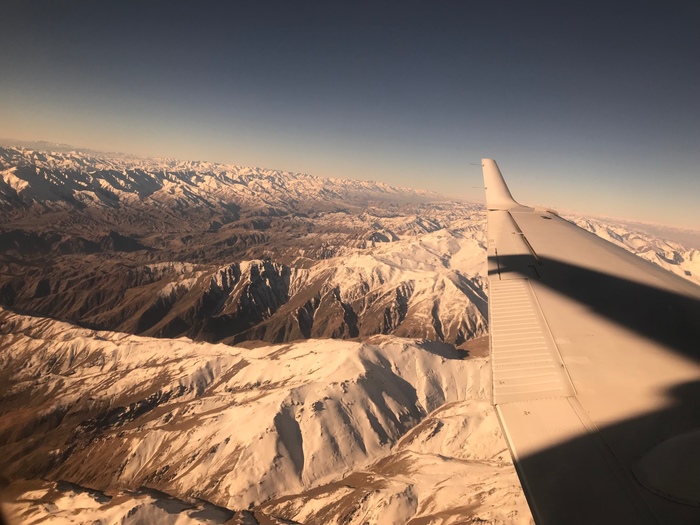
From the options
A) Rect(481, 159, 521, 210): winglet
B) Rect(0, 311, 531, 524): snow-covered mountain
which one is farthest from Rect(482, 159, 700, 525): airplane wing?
Rect(0, 311, 531, 524): snow-covered mountain

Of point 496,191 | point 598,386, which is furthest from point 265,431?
point 598,386

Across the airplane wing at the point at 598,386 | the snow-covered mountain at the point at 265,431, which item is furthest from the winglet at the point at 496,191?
the snow-covered mountain at the point at 265,431

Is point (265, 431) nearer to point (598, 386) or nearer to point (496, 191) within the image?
point (496, 191)

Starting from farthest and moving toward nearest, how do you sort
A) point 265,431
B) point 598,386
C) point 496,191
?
point 265,431 < point 496,191 < point 598,386

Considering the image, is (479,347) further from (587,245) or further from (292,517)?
(587,245)

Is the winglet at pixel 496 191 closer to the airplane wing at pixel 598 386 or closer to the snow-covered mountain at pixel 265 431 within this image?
the airplane wing at pixel 598 386

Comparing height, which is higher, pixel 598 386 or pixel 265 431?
pixel 598 386

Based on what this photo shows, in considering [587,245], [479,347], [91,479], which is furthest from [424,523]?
[479,347]
